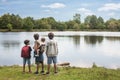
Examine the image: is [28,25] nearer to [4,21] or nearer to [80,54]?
[4,21]

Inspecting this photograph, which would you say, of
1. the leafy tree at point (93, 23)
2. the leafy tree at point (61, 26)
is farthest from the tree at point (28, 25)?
the leafy tree at point (93, 23)

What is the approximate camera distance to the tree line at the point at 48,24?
129750mm

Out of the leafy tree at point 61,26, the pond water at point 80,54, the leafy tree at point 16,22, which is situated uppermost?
the leafy tree at point 16,22

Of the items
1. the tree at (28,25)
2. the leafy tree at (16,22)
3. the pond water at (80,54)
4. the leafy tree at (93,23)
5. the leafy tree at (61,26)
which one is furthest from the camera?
the leafy tree at (93,23)

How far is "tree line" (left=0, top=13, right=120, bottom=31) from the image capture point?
5108 inches

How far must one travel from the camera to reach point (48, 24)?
146375 millimetres

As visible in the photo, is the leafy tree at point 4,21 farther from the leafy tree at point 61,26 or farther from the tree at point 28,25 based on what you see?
the leafy tree at point 61,26

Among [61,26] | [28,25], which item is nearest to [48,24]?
[61,26]

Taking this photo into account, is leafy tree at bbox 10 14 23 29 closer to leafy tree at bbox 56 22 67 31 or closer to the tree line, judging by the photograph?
the tree line

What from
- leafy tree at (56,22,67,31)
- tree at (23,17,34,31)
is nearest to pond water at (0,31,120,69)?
tree at (23,17,34,31)

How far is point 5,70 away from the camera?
45.3 feet

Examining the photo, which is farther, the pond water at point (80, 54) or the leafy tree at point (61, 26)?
the leafy tree at point (61, 26)

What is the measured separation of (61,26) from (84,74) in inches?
5397

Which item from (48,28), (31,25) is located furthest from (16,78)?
(48,28)
